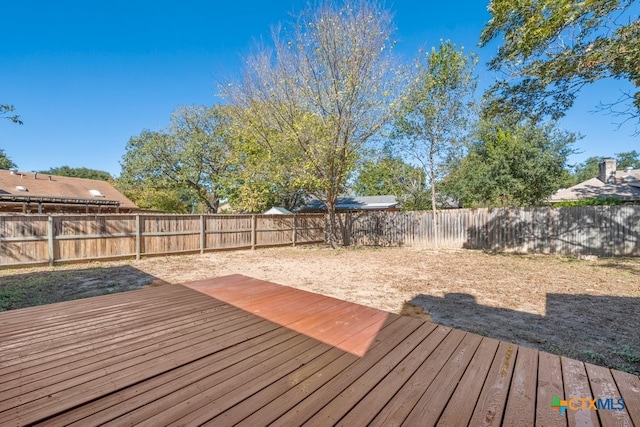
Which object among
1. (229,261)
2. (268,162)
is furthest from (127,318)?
(268,162)

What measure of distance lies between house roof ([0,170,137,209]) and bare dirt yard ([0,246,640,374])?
12116 mm

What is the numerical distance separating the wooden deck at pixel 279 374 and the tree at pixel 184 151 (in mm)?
16022

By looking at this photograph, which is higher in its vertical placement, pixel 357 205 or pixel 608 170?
pixel 608 170

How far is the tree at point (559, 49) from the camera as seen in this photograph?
4.82 m

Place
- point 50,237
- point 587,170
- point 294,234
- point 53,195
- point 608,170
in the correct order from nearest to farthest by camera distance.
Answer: point 50,237 → point 294,234 → point 53,195 → point 608,170 → point 587,170

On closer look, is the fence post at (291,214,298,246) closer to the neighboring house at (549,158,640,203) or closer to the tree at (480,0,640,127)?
the tree at (480,0,640,127)

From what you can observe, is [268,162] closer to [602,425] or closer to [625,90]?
[625,90]

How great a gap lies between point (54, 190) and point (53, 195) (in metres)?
1.15

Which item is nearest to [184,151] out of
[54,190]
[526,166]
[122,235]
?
[54,190]

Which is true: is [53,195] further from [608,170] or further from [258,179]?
[608,170]

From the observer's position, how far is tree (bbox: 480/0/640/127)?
4824 millimetres

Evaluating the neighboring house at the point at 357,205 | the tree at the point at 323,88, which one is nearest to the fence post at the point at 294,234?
the tree at the point at 323,88

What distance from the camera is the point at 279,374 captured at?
160 centimetres

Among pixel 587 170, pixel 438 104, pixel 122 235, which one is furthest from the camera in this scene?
pixel 587 170
